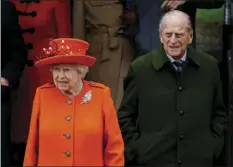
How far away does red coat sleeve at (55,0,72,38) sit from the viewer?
11.8 feet

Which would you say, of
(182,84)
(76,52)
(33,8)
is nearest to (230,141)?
(182,84)

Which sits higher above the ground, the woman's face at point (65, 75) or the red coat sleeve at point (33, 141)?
the woman's face at point (65, 75)

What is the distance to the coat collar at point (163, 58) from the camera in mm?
3285

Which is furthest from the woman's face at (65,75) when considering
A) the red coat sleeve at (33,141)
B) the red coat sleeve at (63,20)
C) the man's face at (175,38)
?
the red coat sleeve at (63,20)

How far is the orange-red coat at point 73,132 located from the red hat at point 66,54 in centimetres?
17

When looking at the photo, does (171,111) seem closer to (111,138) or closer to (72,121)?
(111,138)

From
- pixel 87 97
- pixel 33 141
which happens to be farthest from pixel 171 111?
pixel 33 141

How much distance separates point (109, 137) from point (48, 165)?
0.34 m

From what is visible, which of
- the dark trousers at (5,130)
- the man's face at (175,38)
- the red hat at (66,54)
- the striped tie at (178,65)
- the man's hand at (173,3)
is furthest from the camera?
the man's hand at (173,3)

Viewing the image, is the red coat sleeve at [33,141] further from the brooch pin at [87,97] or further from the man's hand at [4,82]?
the man's hand at [4,82]

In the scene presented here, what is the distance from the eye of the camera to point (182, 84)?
3.28m

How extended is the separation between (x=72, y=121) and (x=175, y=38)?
72 centimetres

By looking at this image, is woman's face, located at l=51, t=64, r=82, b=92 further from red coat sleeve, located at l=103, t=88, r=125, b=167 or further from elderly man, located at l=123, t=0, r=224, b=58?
elderly man, located at l=123, t=0, r=224, b=58

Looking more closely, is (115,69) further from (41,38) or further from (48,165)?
(48,165)
